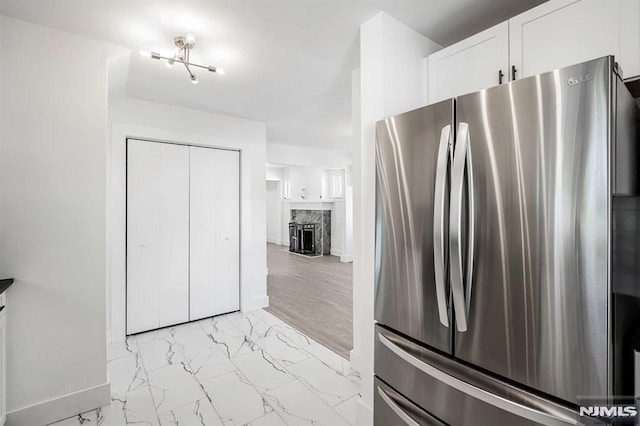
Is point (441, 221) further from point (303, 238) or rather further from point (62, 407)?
point (303, 238)

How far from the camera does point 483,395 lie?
113 centimetres

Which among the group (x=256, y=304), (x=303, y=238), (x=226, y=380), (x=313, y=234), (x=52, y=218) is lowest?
(x=226, y=380)

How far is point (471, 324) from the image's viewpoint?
1.17 m

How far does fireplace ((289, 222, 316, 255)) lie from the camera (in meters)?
8.30

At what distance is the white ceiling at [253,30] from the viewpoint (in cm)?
173

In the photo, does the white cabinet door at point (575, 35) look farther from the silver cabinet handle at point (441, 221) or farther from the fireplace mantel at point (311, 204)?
the fireplace mantel at point (311, 204)

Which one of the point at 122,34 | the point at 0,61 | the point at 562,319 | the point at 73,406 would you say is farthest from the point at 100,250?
the point at 562,319

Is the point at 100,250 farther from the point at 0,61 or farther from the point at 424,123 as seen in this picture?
the point at 424,123

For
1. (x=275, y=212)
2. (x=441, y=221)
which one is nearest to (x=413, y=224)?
(x=441, y=221)

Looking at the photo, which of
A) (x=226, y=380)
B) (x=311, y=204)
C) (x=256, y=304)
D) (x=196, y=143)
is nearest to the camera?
(x=226, y=380)

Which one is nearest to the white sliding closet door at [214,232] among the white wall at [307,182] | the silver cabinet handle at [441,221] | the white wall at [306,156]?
the white wall at [306,156]

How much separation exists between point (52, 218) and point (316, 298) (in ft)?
10.8

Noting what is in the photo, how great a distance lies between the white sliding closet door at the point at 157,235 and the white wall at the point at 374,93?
2446 mm

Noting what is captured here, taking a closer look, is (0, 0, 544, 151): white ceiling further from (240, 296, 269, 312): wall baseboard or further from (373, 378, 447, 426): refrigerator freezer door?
(240, 296, 269, 312): wall baseboard
